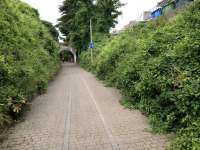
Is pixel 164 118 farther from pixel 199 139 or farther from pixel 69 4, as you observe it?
pixel 69 4

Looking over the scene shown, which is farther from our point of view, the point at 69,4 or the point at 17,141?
the point at 69,4

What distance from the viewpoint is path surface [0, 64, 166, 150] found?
16.6ft

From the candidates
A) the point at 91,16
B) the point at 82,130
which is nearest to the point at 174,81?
the point at 82,130

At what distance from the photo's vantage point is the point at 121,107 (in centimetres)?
821

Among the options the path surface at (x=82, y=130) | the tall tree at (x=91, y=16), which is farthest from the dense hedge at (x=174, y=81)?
the tall tree at (x=91, y=16)

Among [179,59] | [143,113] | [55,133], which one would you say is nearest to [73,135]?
[55,133]

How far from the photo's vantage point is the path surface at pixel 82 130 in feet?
16.6

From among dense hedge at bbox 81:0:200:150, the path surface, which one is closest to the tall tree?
the path surface

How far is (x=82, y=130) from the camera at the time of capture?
6.01m

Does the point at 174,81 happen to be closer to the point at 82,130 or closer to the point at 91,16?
the point at 82,130

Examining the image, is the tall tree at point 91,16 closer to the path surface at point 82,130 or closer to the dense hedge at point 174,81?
the path surface at point 82,130

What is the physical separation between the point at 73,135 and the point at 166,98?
252 centimetres

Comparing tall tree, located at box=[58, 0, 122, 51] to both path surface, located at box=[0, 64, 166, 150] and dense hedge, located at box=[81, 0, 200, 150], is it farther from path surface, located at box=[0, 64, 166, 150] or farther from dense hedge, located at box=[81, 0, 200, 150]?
dense hedge, located at box=[81, 0, 200, 150]

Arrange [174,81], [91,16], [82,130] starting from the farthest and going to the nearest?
[91,16]
[82,130]
[174,81]
